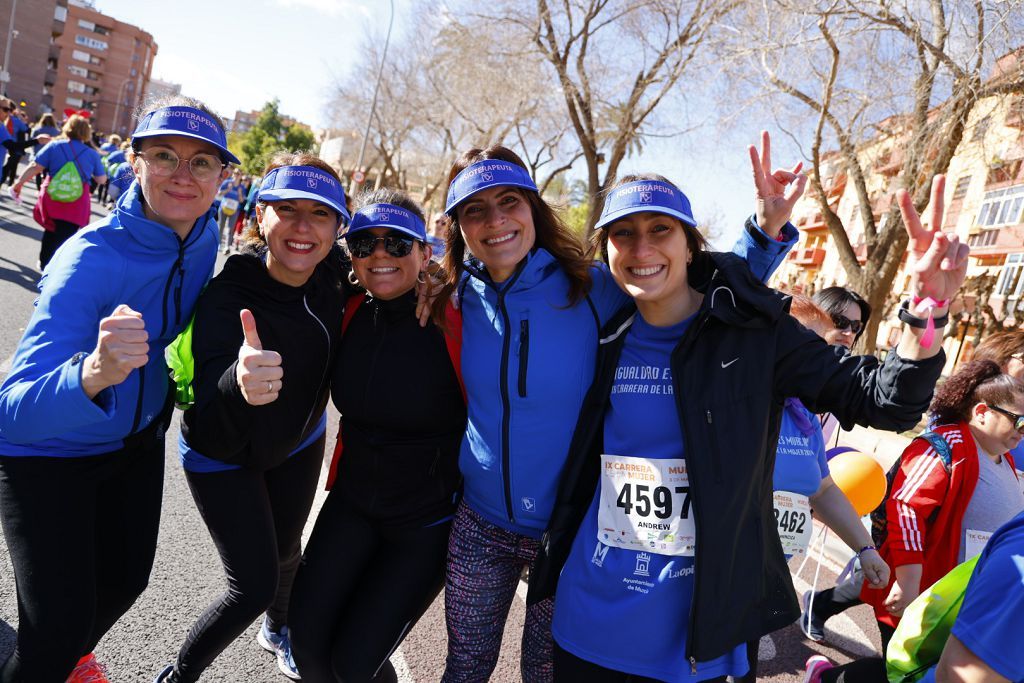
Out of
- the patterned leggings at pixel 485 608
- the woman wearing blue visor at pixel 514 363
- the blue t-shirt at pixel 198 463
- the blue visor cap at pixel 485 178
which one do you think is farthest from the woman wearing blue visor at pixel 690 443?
the blue t-shirt at pixel 198 463

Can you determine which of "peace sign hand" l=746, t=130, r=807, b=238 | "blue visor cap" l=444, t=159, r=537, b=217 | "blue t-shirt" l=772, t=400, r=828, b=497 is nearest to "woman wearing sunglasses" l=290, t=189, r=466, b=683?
"blue visor cap" l=444, t=159, r=537, b=217

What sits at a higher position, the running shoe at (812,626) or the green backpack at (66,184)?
the green backpack at (66,184)

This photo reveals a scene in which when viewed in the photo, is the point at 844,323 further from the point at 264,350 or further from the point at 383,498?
the point at 264,350

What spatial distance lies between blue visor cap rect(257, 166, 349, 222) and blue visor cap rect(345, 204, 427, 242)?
8cm

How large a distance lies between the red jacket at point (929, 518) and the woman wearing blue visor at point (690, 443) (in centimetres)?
117

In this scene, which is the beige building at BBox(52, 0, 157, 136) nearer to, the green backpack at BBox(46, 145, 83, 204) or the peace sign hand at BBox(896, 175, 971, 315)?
the green backpack at BBox(46, 145, 83, 204)

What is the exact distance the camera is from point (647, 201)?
2186mm

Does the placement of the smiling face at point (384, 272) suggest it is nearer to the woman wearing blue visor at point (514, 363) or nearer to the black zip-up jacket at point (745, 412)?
the woman wearing blue visor at point (514, 363)

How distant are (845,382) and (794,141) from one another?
1139 cm

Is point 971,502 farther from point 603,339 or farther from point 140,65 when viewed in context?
point 140,65

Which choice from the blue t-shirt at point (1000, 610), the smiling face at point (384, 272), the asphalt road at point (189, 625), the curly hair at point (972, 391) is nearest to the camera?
the blue t-shirt at point (1000, 610)

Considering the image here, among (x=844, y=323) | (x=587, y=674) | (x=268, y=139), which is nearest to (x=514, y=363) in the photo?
(x=587, y=674)

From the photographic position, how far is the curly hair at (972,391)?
3121 mm

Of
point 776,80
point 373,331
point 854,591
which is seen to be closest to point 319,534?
point 373,331
